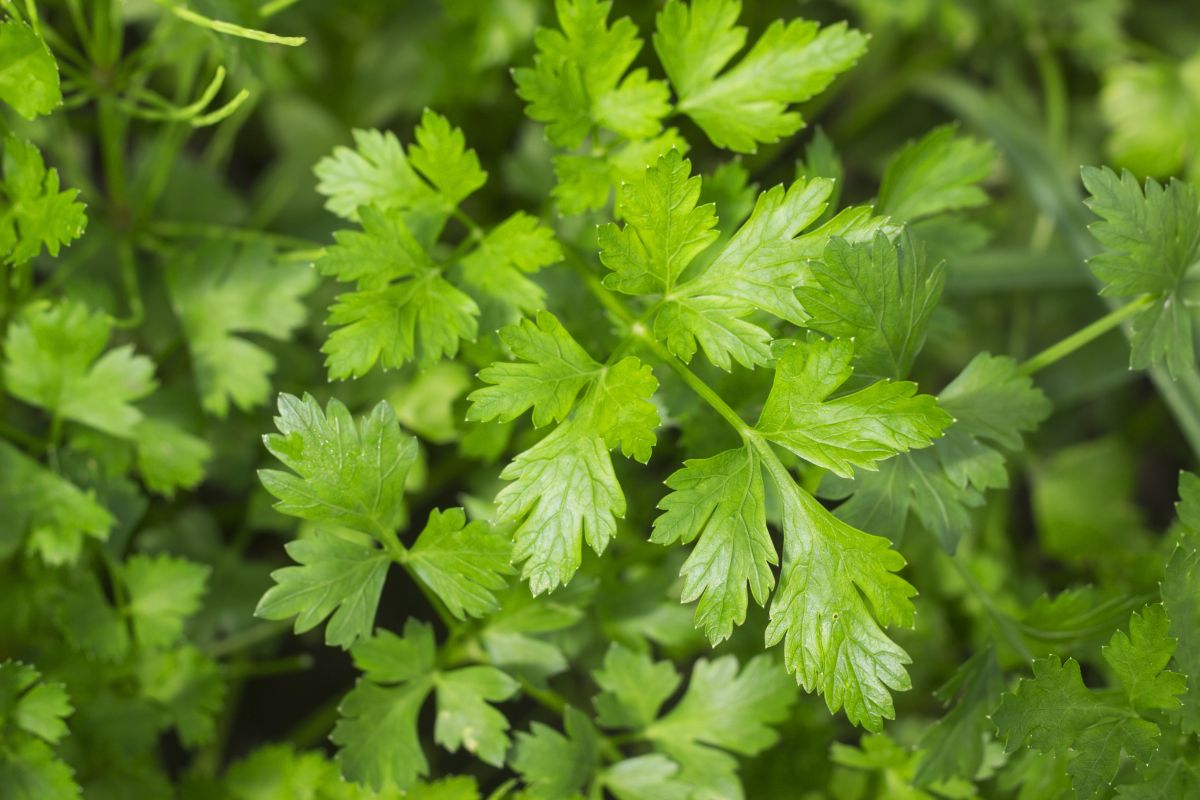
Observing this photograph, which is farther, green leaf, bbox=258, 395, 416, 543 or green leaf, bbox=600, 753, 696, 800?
green leaf, bbox=600, 753, 696, 800

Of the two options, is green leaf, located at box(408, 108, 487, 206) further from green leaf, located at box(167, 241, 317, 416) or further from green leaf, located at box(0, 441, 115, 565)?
green leaf, located at box(0, 441, 115, 565)

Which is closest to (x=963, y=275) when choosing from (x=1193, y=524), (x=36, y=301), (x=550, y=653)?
(x=1193, y=524)

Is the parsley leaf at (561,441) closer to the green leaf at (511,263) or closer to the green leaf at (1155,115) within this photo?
the green leaf at (511,263)

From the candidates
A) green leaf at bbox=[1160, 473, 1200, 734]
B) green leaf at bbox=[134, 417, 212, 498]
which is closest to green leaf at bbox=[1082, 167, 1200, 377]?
green leaf at bbox=[1160, 473, 1200, 734]

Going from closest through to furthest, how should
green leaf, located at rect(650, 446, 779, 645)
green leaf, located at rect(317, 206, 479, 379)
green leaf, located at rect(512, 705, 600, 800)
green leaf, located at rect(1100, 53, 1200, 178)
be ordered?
green leaf, located at rect(650, 446, 779, 645), green leaf, located at rect(317, 206, 479, 379), green leaf, located at rect(512, 705, 600, 800), green leaf, located at rect(1100, 53, 1200, 178)

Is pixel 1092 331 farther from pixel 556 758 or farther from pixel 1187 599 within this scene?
pixel 556 758

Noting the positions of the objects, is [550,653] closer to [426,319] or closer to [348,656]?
[426,319]
